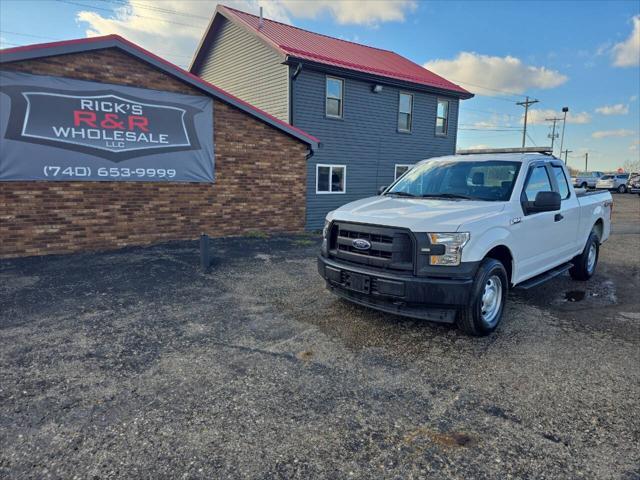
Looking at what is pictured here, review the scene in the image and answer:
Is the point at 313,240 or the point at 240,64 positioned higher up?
the point at 240,64

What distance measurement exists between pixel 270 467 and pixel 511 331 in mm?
3385

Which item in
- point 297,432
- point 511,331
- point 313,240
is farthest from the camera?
point 313,240

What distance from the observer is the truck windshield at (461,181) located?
4938 mm

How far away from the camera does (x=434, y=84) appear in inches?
658

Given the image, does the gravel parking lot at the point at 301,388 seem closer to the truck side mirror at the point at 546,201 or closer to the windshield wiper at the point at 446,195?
the truck side mirror at the point at 546,201

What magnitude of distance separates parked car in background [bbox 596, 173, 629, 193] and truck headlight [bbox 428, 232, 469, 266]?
135 feet

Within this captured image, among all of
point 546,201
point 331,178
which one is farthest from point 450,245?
point 331,178

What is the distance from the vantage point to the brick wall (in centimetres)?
783

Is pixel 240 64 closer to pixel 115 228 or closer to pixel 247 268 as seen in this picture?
pixel 115 228

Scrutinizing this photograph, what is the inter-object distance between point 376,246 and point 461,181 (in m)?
1.78

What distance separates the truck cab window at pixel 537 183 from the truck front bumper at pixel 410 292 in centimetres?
184

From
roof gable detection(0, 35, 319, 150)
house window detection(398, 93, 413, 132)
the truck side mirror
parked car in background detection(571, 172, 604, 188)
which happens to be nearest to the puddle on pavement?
the truck side mirror

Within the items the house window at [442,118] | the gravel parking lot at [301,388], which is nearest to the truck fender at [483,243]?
the gravel parking lot at [301,388]

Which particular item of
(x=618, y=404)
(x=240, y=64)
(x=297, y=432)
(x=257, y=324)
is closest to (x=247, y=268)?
(x=257, y=324)
